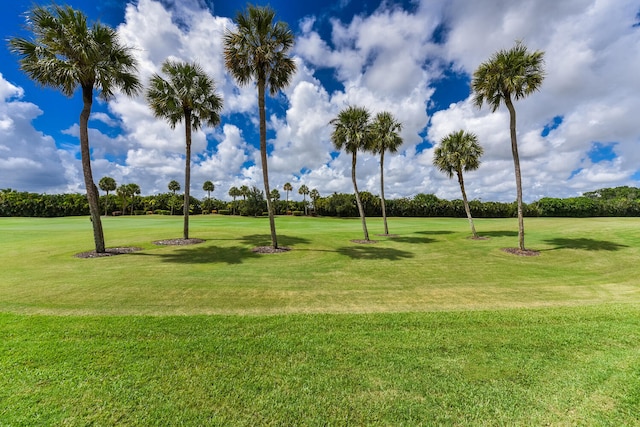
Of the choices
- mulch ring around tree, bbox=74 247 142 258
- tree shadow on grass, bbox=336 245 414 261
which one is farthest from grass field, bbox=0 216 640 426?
tree shadow on grass, bbox=336 245 414 261

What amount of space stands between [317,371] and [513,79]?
66.2ft

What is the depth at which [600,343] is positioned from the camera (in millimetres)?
4637

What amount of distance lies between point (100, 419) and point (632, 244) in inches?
1051

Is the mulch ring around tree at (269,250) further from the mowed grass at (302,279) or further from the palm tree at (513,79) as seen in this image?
the palm tree at (513,79)

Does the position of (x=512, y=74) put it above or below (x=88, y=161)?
above

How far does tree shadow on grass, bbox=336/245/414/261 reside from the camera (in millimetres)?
14335

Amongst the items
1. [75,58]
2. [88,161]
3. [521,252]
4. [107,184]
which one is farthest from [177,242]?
[107,184]

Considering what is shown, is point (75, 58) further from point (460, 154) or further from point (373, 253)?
point (460, 154)

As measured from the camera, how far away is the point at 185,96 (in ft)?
59.8

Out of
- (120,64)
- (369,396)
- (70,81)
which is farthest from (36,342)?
(120,64)

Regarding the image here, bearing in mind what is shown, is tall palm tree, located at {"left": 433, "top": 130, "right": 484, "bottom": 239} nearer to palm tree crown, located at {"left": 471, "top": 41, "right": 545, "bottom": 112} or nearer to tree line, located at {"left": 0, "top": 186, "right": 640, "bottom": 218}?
palm tree crown, located at {"left": 471, "top": 41, "right": 545, "bottom": 112}

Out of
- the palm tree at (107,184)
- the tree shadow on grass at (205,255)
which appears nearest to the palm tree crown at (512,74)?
the tree shadow on grass at (205,255)

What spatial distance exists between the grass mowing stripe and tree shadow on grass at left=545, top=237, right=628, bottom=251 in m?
14.9

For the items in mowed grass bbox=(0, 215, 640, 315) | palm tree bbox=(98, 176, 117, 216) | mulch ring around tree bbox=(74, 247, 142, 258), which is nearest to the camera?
mowed grass bbox=(0, 215, 640, 315)
